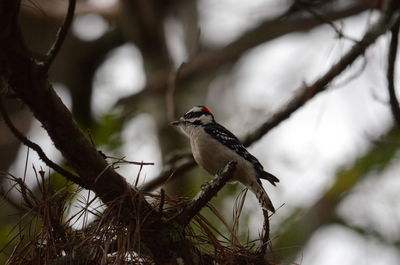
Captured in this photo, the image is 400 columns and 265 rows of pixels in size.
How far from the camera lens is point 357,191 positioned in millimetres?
9906

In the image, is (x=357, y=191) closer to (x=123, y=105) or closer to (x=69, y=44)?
(x=123, y=105)

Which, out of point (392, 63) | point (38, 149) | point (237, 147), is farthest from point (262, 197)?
point (38, 149)

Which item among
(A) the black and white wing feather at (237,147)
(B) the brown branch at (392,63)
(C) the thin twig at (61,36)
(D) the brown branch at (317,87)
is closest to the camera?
(C) the thin twig at (61,36)

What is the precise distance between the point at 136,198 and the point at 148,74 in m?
6.47

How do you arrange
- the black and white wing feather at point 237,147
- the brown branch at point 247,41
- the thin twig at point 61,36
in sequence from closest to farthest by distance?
the thin twig at point 61,36, the black and white wing feather at point 237,147, the brown branch at point 247,41

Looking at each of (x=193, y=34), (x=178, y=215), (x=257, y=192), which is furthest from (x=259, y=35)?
(x=178, y=215)

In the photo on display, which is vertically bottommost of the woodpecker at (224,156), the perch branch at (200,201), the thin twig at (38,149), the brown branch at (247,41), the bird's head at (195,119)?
the perch branch at (200,201)

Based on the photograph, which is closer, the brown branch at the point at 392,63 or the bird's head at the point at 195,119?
the brown branch at the point at 392,63

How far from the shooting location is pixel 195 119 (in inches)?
241

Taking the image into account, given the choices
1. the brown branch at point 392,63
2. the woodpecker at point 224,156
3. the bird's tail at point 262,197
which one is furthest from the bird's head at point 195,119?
the brown branch at point 392,63

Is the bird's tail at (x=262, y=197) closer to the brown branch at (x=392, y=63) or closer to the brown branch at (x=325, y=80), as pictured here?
the brown branch at (x=325, y=80)

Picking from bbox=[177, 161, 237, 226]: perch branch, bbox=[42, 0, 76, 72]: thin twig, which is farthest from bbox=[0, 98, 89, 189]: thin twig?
bbox=[177, 161, 237, 226]: perch branch

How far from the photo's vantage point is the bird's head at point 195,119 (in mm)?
6051

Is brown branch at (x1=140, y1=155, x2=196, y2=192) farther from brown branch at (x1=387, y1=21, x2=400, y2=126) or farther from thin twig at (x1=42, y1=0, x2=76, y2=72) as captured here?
thin twig at (x1=42, y1=0, x2=76, y2=72)
